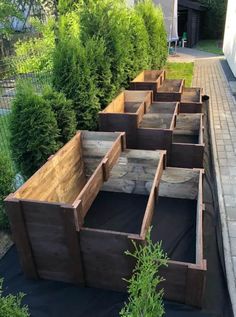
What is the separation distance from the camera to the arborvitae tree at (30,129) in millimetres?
4043

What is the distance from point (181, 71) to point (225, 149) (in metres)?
8.97

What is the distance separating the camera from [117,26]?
6.89 metres

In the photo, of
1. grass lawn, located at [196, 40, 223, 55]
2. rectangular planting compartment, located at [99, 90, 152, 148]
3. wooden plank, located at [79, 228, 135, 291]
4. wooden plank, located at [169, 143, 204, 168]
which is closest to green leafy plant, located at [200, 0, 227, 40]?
grass lawn, located at [196, 40, 223, 55]

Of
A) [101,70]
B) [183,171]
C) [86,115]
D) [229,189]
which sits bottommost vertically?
[229,189]

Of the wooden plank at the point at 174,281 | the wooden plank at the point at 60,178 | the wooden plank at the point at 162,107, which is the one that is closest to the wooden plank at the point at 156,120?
the wooden plank at the point at 162,107

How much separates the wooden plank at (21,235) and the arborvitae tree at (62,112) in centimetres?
182

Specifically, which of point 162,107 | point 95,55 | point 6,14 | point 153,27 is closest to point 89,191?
point 95,55

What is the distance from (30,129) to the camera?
13.3ft

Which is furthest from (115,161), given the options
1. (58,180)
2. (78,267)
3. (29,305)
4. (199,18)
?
(199,18)

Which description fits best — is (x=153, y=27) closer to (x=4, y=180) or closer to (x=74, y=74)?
(x=74, y=74)

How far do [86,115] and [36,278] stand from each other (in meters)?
2.99

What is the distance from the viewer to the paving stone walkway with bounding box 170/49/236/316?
368cm

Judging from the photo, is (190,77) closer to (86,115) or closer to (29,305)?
(86,115)

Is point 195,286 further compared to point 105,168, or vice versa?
point 105,168
